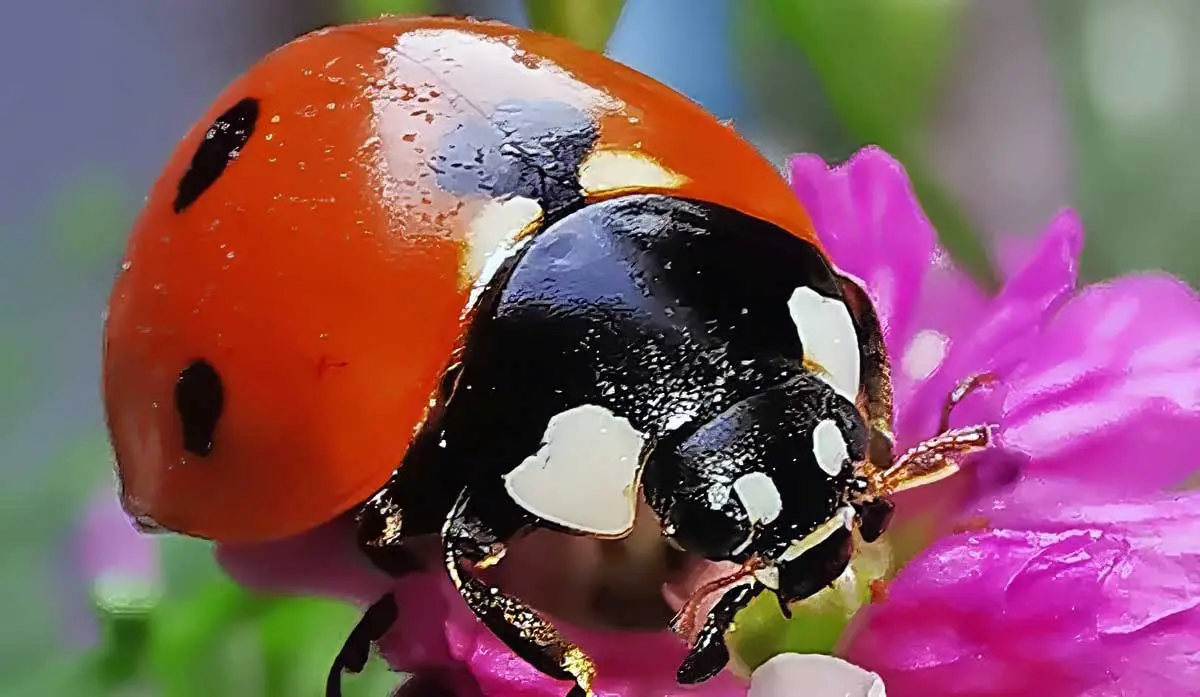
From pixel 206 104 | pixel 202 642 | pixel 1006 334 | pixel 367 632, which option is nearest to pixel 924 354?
pixel 1006 334

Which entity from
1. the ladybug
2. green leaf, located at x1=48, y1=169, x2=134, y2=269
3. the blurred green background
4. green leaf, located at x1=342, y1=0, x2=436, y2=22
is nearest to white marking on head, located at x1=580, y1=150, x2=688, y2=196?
the ladybug

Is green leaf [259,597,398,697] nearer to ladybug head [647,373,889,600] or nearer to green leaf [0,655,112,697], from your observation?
green leaf [0,655,112,697]

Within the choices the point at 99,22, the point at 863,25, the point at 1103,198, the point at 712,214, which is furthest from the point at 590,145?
the point at 99,22

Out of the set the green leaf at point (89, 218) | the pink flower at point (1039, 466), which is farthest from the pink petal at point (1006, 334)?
the green leaf at point (89, 218)

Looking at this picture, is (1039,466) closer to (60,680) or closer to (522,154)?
(522,154)

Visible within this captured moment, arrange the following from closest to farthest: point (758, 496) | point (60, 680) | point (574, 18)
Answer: point (758, 496), point (574, 18), point (60, 680)

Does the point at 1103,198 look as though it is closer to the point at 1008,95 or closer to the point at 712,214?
the point at 1008,95
